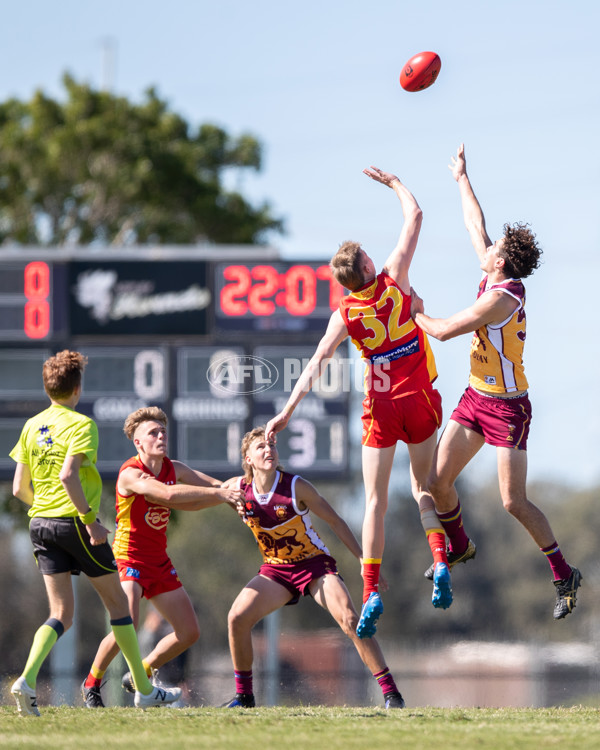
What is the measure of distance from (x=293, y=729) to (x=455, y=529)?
2099mm

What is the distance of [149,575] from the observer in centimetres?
777

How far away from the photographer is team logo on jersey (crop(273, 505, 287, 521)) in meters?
7.59

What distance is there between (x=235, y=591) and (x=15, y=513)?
55.4ft

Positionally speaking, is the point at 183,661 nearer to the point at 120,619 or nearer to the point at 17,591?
the point at 120,619

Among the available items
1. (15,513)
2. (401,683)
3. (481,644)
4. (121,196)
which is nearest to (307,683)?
(401,683)

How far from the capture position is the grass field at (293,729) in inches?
225

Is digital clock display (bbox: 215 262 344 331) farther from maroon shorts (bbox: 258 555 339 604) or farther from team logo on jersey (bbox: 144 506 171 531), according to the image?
maroon shorts (bbox: 258 555 339 604)

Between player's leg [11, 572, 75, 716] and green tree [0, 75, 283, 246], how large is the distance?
19414mm

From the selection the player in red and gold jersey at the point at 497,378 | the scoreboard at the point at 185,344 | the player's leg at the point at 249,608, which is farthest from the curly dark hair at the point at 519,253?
the scoreboard at the point at 185,344

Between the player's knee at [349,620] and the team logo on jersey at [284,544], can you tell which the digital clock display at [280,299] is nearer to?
the team logo on jersey at [284,544]

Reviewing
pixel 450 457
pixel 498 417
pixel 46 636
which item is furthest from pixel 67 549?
pixel 498 417

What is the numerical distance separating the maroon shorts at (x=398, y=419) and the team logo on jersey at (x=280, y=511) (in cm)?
75

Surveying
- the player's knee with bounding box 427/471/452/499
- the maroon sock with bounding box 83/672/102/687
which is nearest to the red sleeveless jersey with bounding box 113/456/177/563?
the maroon sock with bounding box 83/672/102/687

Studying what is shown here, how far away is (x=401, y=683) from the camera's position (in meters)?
17.9
